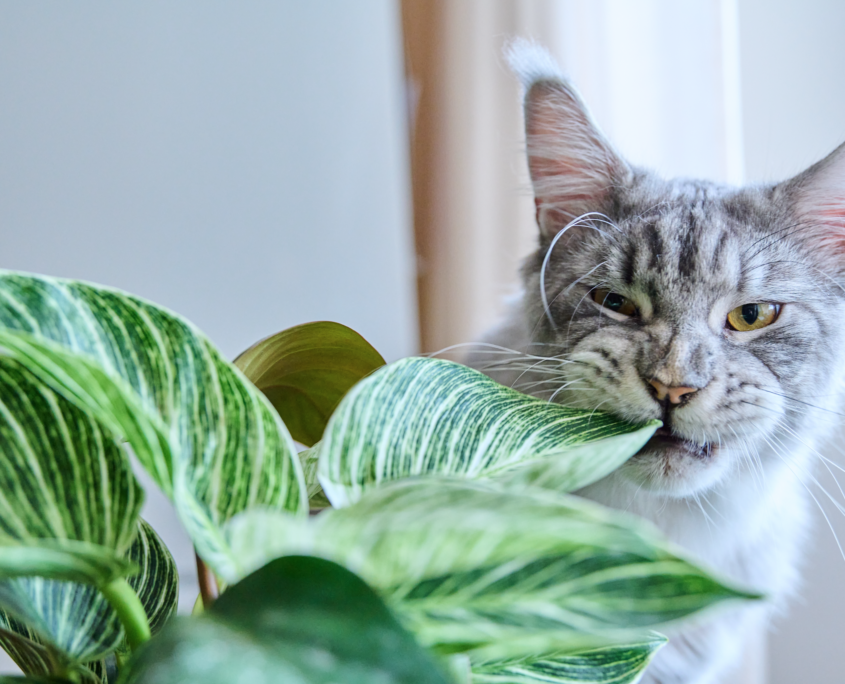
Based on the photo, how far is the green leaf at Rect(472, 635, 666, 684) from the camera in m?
0.34

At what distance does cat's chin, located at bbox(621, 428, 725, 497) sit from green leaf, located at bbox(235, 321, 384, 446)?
10.4 inches

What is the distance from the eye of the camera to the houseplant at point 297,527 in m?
0.20

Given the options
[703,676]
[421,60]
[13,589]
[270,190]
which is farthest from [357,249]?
[13,589]

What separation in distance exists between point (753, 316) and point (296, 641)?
1.90 feet

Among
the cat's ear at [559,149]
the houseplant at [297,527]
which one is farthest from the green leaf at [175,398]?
the cat's ear at [559,149]

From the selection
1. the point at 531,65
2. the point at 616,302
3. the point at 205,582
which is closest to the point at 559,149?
the point at 531,65

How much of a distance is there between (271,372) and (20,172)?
89cm

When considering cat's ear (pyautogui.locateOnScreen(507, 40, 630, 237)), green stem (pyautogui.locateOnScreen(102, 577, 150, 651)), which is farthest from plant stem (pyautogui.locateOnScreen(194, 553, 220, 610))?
cat's ear (pyautogui.locateOnScreen(507, 40, 630, 237))

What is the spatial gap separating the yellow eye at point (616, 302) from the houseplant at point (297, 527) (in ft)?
0.99

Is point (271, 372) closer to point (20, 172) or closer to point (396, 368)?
point (396, 368)

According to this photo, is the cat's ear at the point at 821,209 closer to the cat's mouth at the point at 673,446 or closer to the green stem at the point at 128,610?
the cat's mouth at the point at 673,446

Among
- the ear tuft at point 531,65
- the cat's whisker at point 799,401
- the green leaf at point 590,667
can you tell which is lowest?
the green leaf at point 590,667

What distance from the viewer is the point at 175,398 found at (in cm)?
26

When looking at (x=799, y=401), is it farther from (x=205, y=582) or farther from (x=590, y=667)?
(x=205, y=582)
